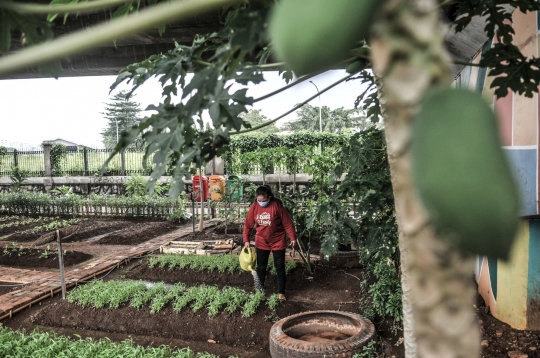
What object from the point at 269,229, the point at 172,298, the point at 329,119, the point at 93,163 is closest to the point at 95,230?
the point at 172,298

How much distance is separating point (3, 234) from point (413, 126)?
10234 mm

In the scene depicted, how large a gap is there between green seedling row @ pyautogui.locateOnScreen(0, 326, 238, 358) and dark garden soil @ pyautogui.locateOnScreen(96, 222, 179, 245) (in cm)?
422

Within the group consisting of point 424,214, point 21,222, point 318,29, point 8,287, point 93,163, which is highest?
point 93,163

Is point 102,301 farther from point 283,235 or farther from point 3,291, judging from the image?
point 283,235

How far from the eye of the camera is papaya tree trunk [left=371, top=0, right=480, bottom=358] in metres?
0.22

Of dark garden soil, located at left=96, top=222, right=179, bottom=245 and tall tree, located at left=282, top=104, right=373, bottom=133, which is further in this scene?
tall tree, located at left=282, top=104, right=373, bottom=133

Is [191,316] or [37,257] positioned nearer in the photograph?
[191,316]

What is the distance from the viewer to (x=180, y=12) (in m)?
0.32

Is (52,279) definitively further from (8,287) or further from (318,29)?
(318,29)

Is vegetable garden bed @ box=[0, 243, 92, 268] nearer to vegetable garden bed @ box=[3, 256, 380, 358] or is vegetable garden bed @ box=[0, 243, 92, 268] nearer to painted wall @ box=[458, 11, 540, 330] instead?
vegetable garden bed @ box=[3, 256, 380, 358]

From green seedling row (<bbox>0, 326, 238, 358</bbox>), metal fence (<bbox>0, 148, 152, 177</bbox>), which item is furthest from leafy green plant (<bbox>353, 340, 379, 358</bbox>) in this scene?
metal fence (<bbox>0, 148, 152, 177</bbox>)

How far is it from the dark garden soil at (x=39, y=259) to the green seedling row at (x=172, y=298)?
5.19ft

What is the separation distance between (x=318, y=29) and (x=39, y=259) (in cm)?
733

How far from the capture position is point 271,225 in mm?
4949
